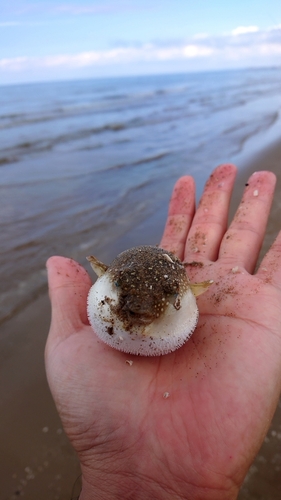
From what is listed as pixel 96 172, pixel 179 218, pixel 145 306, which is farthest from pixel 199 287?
pixel 96 172

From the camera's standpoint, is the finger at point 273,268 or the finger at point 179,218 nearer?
the finger at point 273,268

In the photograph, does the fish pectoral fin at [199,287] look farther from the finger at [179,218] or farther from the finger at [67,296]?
the finger at [179,218]

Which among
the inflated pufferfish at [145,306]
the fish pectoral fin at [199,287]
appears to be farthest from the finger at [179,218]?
the inflated pufferfish at [145,306]

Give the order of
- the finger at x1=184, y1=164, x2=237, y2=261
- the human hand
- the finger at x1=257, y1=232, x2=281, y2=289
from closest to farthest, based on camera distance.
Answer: the human hand
the finger at x1=257, y1=232, x2=281, y2=289
the finger at x1=184, y1=164, x2=237, y2=261

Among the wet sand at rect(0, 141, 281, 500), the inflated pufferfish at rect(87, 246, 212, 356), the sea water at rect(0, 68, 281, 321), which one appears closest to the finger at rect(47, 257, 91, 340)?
the inflated pufferfish at rect(87, 246, 212, 356)

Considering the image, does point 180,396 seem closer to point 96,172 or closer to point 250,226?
point 250,226

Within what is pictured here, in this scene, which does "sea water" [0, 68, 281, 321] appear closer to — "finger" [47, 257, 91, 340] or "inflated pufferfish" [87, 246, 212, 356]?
"finger" [47, 257, 91, 340]
